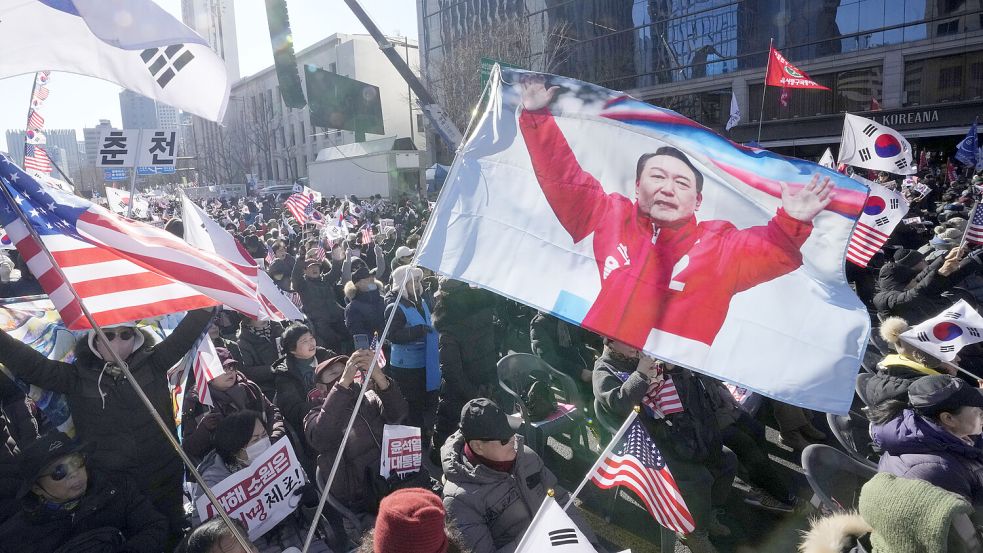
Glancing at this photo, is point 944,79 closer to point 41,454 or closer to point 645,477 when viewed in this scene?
point 645,477

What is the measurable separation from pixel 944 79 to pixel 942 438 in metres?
28.6

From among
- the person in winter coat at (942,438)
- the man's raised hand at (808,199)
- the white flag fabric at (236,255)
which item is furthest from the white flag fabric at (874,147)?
the white flag fabric at (236,255)

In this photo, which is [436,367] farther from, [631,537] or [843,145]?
[843,145]

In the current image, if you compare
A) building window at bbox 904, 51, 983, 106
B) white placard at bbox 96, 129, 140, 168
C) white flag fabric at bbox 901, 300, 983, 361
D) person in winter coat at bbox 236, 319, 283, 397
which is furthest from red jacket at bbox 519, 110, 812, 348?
building window at bbox 904, 51, 983, 106

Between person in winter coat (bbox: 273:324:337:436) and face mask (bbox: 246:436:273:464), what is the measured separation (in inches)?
31.0

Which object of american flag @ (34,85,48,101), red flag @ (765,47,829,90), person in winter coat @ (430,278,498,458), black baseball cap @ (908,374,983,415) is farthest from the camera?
american flag @ (34,85,48,101)

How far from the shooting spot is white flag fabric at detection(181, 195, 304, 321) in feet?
11.0

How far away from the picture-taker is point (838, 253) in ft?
8.00

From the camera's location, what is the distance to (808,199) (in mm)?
2527

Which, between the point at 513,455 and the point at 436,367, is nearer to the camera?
the point at 513,455

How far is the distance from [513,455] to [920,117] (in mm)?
29286

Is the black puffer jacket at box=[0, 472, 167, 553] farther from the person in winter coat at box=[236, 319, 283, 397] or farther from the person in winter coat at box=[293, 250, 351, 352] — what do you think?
the person in winter coat at box=[293, 250, 351, 352]

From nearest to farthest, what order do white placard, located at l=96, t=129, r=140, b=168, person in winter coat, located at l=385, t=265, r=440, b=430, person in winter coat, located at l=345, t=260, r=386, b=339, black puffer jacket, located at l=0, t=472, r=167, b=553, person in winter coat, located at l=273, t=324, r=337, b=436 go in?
black puffer jacket, located at l=0, t=472, r=167, b=553
person in winter coat, located at l=273, t=324, r=337, b=436
person in winter coat, located at l=385, t=265, r=440, b=430
person in winter coat, located at l=345, t=260, r=386, b=339
white placard, located at l=96, t=129, r=140, b=168

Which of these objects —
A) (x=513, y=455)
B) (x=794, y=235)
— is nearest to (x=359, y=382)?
(x=513, y=455)
